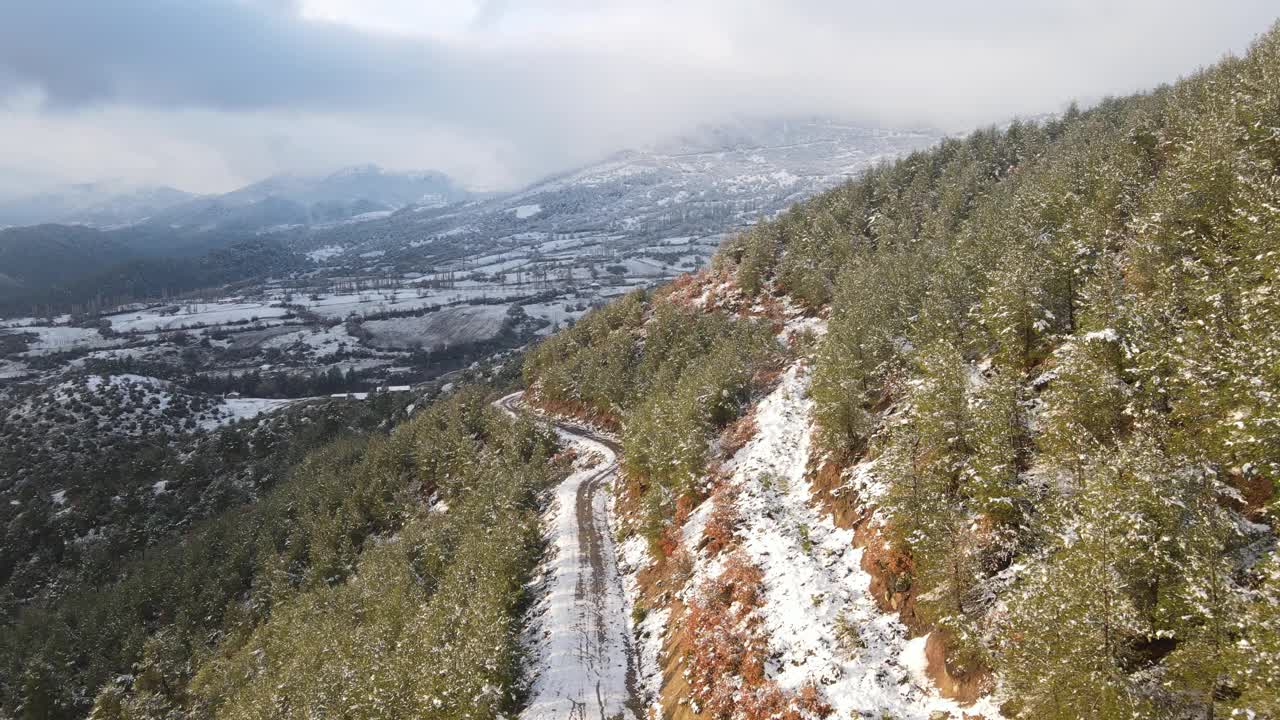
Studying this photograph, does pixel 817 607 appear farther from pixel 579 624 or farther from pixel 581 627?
pixel 579 624

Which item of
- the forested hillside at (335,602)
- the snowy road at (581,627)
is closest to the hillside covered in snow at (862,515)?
the snowy road at (581,627)

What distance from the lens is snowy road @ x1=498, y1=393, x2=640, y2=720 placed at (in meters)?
36.0

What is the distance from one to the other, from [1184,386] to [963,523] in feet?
33.6

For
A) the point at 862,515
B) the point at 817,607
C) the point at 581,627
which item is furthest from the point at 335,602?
the point at 862,515

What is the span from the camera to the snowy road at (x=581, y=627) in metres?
36.0

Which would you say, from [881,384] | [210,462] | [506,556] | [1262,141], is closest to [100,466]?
[210,462]

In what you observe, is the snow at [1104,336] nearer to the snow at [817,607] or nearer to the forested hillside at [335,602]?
the snow at [817,607]

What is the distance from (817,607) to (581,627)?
18.6 meters

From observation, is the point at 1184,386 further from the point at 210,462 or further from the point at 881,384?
the point at 210,462

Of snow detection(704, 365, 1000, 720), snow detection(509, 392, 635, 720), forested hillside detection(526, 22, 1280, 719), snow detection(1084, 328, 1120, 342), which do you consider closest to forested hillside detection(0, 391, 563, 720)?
snow detection(509, 392, 635, 720)

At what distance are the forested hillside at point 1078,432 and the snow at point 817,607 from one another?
4.55 feet

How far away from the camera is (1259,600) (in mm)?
16562

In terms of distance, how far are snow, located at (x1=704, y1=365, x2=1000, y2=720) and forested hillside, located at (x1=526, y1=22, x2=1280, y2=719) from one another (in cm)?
139

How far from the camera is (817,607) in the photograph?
105ft
